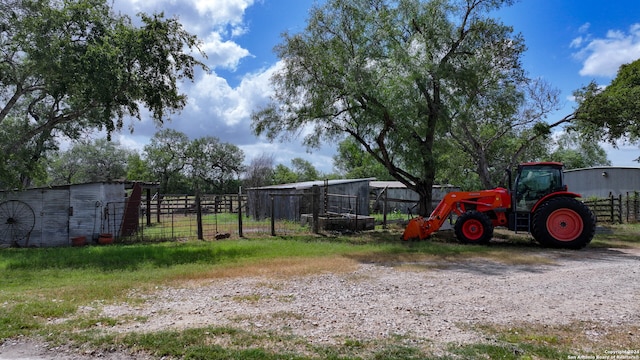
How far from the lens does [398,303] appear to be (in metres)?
6.84

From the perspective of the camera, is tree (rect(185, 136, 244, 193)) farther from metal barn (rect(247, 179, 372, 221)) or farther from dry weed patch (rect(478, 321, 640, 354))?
dry weed patch (rect(478, 321, 640, 354))

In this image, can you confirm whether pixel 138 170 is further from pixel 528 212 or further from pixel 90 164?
pixel 528 212

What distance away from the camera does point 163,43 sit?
15.2m

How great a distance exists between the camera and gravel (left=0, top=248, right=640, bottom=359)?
5637 millimetres

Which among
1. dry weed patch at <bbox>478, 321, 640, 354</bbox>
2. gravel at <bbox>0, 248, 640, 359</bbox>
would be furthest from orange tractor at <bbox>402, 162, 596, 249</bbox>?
dry weed patch at <bbox>478, 321, 640, 354</bbox>

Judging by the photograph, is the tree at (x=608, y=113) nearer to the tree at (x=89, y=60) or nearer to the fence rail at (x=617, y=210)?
the fence rail at (x=617, y=210)

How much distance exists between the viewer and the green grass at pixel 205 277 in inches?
189

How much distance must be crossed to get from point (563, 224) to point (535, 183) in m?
1.46

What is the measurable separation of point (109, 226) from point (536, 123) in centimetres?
1816

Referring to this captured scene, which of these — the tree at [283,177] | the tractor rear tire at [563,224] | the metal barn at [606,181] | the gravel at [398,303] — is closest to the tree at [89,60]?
the gravel at [398,303]

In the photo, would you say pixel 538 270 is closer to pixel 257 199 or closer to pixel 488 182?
pixel 488 182

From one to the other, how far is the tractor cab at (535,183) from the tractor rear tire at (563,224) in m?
0.44

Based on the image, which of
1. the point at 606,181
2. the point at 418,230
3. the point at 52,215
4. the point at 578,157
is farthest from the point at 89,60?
the point at 578,157

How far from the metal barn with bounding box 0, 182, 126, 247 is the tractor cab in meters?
13.4
